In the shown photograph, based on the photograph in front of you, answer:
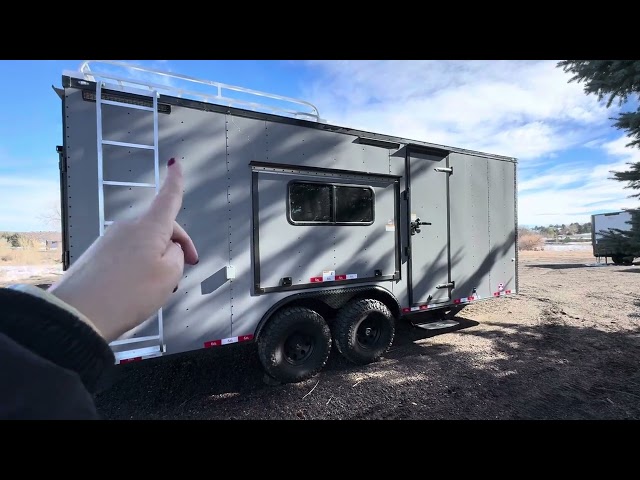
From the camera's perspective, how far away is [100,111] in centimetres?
271

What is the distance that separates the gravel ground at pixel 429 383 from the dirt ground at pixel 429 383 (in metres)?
0.01

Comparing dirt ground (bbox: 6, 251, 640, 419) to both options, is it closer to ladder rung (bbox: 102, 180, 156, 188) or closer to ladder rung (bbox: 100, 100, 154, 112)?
ladder rung (bbox: 102, 180, 156, 188)

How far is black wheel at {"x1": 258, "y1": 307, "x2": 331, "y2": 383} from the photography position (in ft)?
11.4

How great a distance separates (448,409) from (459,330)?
289 cm

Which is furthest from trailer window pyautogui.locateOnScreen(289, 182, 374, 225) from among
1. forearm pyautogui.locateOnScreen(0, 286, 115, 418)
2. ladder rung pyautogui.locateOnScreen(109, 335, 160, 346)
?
forearm pyautogui.locateOnScreen(0, 286, 115, 418)

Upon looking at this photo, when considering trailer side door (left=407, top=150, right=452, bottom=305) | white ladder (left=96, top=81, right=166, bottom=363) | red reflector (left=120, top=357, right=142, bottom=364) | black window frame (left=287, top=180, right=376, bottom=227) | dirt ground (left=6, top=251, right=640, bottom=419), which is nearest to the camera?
white ladder (left=96, top=81, right=166, bottom=363)

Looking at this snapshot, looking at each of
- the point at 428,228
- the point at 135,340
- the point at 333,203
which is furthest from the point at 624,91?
the point at 135,340

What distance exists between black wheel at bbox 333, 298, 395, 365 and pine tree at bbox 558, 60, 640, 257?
10.7 ft

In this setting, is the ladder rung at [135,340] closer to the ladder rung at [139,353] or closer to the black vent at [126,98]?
the ladder rung at [139,353]

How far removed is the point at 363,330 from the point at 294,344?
3.54ft

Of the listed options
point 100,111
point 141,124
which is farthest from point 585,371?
point 100,111

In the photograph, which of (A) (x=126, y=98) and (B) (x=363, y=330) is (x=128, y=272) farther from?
(B) (x=363, y=330)

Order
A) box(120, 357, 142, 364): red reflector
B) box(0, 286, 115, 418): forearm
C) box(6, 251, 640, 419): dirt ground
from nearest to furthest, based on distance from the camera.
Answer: box(0, 286, 115, 418): forearm < box(120, 357, 142, 364): red reflector < box(6, 251, 640, 419): dirt ground

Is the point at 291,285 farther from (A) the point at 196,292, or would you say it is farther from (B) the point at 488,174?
(B) the point at 488,174
